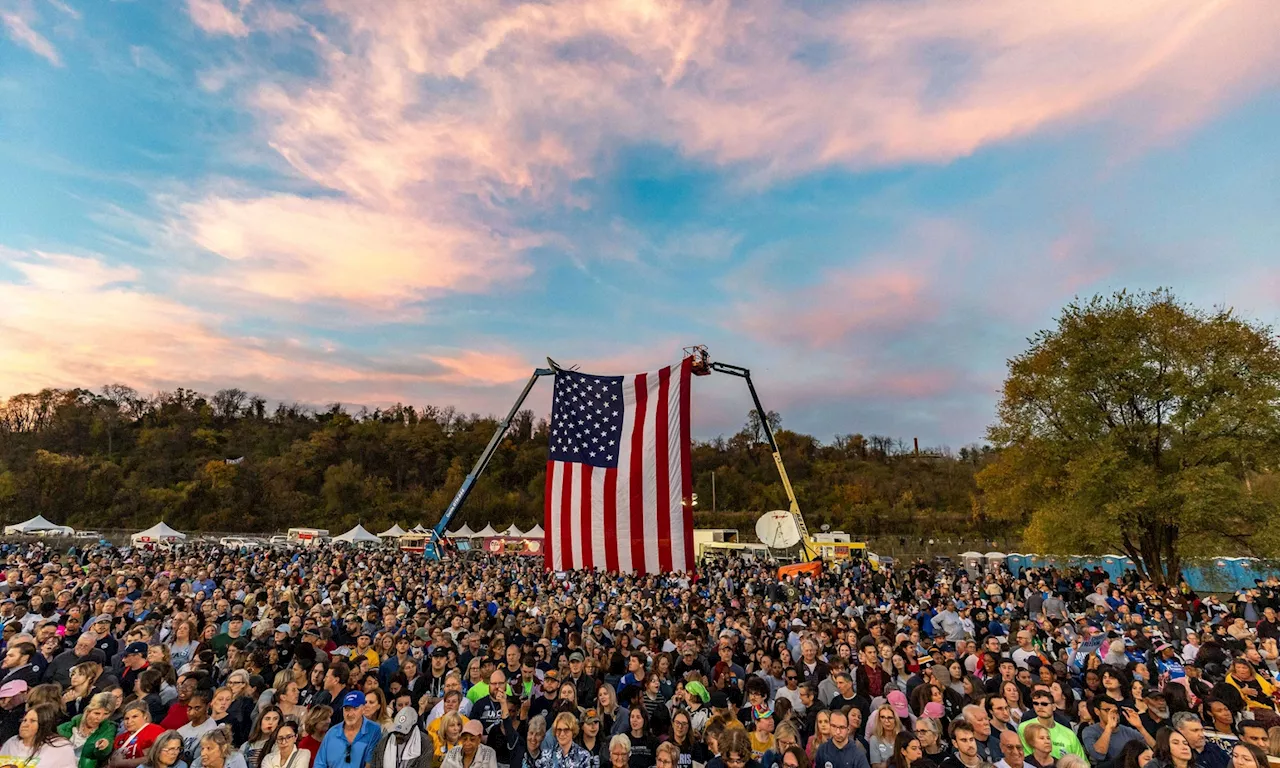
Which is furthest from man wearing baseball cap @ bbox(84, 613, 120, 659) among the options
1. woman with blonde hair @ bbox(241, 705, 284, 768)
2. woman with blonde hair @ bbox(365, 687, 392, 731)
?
woman with blonde hair @ bbox(365, 687, 392, 731)

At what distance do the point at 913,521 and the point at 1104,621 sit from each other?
60182 millimetres

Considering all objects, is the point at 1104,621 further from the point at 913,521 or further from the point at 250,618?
the point at 913,521

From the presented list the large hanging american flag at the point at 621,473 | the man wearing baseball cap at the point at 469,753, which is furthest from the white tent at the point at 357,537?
the man wearing baseball cap at the point at 469,753

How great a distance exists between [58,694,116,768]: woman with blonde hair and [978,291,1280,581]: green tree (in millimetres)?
23587

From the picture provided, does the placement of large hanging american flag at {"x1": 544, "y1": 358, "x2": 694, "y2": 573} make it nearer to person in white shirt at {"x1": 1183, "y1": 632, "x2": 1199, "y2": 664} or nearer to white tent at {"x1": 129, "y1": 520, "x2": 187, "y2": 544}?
person in white shirt at {"x1": 1183, "y1": 632, "x2": 1199, "y2": 664}

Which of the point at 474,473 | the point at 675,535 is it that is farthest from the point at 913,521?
the point at 675,535

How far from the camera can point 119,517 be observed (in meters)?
70.8

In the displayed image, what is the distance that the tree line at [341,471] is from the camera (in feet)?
231

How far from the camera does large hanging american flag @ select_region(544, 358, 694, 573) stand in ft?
51.6

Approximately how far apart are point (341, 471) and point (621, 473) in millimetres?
73517

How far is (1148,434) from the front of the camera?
20.9m

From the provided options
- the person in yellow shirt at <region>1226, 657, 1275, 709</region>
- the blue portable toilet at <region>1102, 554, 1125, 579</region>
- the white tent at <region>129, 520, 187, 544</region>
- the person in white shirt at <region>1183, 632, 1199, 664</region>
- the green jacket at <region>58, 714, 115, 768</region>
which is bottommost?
the blue portable toilet at <region>1102, 554, 1125, 579</region>

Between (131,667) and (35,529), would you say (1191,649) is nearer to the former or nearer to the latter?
(131,667)

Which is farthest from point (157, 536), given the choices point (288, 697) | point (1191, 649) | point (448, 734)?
point (1191, 649)
